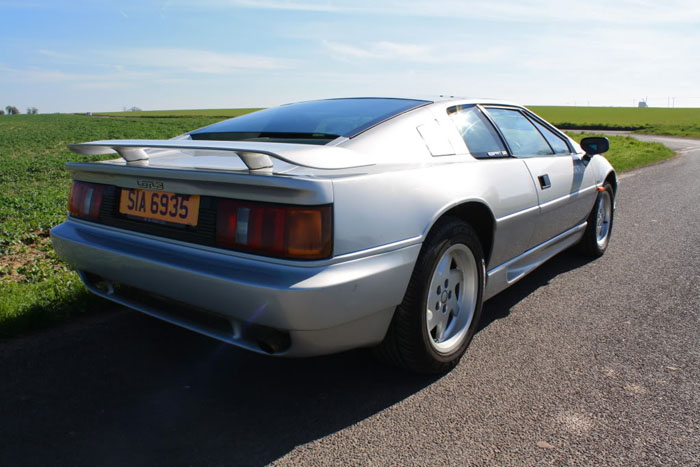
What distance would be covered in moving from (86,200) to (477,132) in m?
2.13

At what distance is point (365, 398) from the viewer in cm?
242

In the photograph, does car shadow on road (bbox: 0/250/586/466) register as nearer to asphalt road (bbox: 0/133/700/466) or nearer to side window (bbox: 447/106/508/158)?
asphalt road (bbox: 0/133/700/466)

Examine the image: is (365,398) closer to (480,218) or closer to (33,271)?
(480,218)

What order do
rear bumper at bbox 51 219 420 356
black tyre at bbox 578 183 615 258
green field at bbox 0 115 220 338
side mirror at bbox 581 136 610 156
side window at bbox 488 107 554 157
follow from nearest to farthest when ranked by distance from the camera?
A: rear bumper at bbox 51 219 420 356
green field at bbox 0 115 220 338
side window at bbox 488 107 554 157
side mirror at bbox 581 136 610 156
black tyre at bbox 578 183 615 258

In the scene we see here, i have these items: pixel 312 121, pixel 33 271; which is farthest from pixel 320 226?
pixel 33 271

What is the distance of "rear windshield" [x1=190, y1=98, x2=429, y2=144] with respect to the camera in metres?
2.68

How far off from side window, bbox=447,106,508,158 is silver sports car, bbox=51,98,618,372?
0.04 ft

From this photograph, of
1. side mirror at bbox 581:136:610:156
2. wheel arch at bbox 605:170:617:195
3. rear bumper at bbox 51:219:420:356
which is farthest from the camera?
wheel arch at bbox 605:170:617:195

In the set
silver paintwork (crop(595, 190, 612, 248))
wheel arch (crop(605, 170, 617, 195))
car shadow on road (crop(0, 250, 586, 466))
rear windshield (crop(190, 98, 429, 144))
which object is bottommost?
car shadow on road (crop(0, 250, 586, 466))

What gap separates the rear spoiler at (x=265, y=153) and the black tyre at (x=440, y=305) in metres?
0.53

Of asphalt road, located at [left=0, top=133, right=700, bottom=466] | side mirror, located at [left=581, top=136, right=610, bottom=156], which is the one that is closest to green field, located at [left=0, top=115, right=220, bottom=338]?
asphalt road, located at [left=0, top=133, right=700, bottom=466]

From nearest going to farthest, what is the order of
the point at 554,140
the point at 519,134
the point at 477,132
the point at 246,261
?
1. the point at 246,261
2. the point at 477,132
3. the point at 519,134
4. the point at 554,140

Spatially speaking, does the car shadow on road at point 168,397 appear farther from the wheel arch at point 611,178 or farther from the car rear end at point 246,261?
the wheel arch at point 611,178

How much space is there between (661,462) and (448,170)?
1465 millimetres
